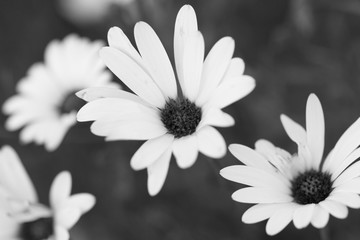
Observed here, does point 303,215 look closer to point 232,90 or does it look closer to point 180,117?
point 232,90

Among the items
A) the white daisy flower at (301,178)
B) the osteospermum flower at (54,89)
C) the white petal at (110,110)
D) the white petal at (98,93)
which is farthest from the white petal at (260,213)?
the osteospermum flower at (54,89)

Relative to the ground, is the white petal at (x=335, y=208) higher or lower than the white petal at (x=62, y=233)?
lower

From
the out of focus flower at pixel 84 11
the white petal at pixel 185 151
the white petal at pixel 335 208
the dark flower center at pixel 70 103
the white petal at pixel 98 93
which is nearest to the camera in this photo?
the white petal at pixel 335 208

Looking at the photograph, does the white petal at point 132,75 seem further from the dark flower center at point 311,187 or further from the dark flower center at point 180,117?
the dark flower center at point 311,187

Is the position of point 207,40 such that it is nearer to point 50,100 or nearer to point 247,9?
point 247,9

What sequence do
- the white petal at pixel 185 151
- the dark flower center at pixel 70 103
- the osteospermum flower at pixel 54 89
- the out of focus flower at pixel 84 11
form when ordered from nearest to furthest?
the white petal at pixel 185 151, the osteospermum flower at pixel 54 89, the dark flower center at pixel 70 103, the out of focus flower at pixel 84 11

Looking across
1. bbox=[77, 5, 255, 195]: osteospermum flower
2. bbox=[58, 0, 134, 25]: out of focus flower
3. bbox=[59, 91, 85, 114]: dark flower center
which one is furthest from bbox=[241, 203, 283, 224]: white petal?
bbox=[58, 0, 134, 25]: out of focus flower
